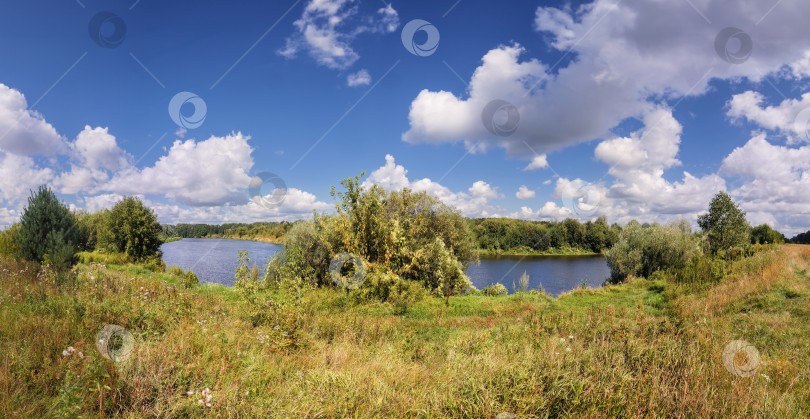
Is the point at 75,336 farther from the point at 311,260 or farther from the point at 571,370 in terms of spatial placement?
the point at 311,260

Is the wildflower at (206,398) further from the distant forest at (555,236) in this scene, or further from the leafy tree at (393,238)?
the distant forest at (555,236)

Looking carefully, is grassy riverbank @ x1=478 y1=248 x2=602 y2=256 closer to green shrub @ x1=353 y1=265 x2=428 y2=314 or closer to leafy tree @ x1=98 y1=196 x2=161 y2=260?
leafy tree @ x1=98 y1=196 x2=161 y2=260

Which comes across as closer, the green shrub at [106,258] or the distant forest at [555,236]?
the green shrub at [106,258]

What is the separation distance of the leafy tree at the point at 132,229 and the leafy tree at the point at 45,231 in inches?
630

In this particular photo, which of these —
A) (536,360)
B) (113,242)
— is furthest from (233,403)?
(113,242)

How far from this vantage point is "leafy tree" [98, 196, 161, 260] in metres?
30.2

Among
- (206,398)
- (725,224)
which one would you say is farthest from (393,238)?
(725,224)

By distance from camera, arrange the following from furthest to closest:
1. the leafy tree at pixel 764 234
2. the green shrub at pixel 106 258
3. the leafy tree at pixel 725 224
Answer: the leafy tree at pixel 764 234
the leafy tree at pixel 725 224
the green shrub at pixel 106 258

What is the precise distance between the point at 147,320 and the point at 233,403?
13.5ft

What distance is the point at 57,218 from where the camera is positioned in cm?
1593

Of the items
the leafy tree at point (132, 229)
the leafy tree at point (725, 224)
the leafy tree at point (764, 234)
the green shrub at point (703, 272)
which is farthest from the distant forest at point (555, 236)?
the green shrub at point (703, 272)

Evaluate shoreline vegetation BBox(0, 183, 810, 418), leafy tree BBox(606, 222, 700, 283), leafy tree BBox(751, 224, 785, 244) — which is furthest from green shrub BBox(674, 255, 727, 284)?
leafy tree BBox(751, 224, 785, 244)

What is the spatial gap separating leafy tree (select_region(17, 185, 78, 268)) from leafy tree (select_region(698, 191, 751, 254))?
50403 millimetres

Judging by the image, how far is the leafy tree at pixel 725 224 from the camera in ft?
115
